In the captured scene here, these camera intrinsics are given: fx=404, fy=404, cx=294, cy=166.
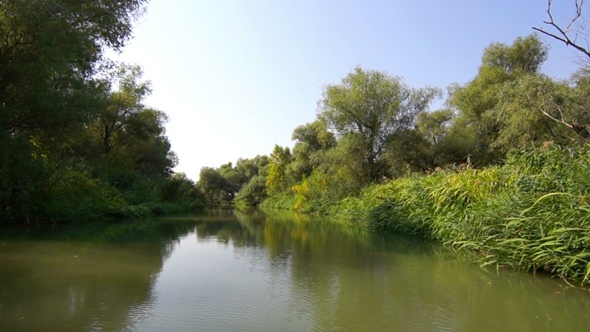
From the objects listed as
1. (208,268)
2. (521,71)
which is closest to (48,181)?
(208,268)

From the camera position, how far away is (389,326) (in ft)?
11.2

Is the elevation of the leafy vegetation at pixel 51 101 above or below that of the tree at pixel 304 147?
below

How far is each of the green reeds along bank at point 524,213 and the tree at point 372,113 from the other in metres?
10.2

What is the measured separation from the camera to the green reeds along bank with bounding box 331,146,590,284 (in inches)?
204

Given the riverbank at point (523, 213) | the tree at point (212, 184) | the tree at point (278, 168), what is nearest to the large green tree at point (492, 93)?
the riverbank at point (523, 213)

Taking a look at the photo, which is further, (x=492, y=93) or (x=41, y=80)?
(x=492, y=93)

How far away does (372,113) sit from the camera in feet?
69.5

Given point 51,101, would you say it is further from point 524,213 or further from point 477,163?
point 477,163

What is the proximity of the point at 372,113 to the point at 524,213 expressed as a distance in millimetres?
15454

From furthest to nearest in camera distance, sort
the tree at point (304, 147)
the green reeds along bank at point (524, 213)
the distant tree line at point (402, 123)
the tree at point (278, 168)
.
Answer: the tree at point (278, 168) < the tree at point (304, 147) < the distant tree line at point (402, 123) < the green reeds along bank at point (524, 213)

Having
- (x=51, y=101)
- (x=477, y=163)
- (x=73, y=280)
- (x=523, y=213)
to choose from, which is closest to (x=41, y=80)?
(x=51, y=101)

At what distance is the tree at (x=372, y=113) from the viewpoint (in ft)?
69.0

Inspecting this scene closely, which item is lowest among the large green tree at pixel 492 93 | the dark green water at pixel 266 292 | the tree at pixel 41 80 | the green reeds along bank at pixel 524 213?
the dark green water at pixel 266 292

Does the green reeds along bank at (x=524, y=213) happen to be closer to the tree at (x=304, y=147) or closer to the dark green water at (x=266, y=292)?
the dark green water at (x=266, y=292)
